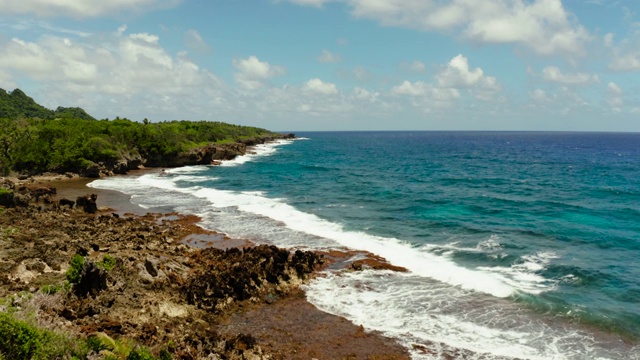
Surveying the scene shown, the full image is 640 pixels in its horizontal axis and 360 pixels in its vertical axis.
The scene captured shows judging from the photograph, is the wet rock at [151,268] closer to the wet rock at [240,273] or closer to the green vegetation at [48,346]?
the wet rock at [240,273]

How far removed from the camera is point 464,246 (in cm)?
3247

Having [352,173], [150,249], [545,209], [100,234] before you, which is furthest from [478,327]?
[352,173]

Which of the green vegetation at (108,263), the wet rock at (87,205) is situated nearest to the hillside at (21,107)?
the wet rock at (87,205)

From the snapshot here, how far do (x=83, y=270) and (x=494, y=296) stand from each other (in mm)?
Answer: 20801

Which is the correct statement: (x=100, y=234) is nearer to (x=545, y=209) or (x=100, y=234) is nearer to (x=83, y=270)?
(x=83, y=270)

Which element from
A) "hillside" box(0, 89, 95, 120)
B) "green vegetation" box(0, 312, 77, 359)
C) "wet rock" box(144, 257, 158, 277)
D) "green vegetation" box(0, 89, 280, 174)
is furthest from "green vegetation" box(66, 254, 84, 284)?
"hillside" box(0, 89, 95, 120)

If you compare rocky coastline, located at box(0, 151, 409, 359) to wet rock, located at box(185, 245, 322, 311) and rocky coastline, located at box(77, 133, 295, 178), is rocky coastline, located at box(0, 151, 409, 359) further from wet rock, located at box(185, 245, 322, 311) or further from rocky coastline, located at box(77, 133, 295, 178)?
rocky coastline, located at box(77, 133, 295, 178)

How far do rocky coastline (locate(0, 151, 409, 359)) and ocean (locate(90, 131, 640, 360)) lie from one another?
6.24ft

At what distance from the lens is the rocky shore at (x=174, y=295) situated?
16.6 meters

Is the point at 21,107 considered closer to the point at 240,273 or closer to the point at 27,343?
the point at 240,273

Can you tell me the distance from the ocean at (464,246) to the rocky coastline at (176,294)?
1.90 m

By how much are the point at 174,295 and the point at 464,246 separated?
852 inches

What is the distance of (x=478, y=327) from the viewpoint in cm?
1986

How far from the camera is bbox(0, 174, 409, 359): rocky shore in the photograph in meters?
16.6
